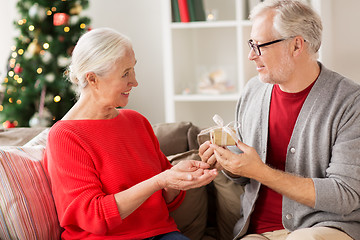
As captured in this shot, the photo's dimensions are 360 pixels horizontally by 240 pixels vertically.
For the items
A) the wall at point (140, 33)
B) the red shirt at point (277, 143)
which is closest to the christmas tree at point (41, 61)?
the wall at point (140, 33)

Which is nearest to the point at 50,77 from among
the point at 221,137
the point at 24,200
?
the point at 24,200

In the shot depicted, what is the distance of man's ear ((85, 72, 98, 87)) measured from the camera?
1907mm

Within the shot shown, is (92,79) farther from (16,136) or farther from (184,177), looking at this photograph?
(16,136)

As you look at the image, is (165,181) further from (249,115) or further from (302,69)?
(302,69)

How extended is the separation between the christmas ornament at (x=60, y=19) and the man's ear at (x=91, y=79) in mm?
1972

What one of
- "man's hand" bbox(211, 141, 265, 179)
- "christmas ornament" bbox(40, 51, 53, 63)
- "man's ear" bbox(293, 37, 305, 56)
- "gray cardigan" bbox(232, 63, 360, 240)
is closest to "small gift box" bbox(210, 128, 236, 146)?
"man's hand" bbox(211, 141, 265, 179)

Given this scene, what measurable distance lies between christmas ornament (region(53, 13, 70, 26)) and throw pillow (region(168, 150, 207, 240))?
1847 millimetres

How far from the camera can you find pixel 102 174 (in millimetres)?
1860

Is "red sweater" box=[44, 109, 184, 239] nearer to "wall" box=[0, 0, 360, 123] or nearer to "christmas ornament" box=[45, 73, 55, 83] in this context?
"christmas ornament" box=[45, 73, 55, 83]

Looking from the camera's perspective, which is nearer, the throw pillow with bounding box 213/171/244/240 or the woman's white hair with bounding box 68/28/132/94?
the woman's white hair with bounding box 68/28/132/94

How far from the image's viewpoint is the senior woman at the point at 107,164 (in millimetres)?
1766

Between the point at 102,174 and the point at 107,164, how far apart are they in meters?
0.04

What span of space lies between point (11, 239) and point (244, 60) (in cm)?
238

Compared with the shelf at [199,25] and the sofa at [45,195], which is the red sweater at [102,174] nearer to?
the sofa at [45,195]
